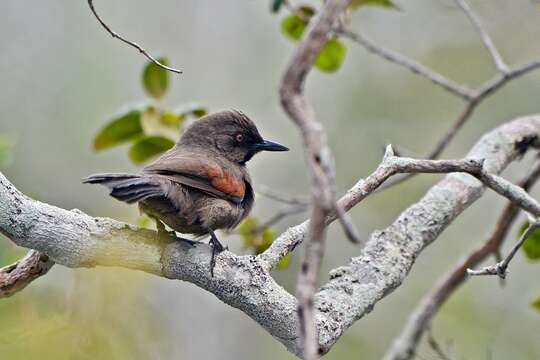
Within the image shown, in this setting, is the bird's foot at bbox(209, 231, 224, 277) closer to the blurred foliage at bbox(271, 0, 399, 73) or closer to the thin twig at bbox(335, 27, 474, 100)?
the thin twig at bbox(335, 27, 474, 100)

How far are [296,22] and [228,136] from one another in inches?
33.6

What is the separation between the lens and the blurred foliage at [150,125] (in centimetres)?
412

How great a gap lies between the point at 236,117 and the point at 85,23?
7.00m

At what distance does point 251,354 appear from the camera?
7824 mm

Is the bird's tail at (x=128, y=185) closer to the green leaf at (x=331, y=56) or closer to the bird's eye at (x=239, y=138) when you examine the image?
the bird's eye at (x=239, y=138)

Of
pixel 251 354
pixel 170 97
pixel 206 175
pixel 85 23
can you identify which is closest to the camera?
pixel 206 175

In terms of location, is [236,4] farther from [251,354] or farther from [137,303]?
[137,303]

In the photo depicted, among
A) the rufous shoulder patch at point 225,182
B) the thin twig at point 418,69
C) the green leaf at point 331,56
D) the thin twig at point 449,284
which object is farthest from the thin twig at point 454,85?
the rufous shoulder patch at point 225,182

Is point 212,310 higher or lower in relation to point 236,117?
lower

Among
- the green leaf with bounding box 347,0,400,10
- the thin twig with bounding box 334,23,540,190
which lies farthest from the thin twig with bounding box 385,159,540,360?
the green leaf with bounding box 347,0,400,10

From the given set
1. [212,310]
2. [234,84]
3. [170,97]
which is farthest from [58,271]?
Answer: [234,84]

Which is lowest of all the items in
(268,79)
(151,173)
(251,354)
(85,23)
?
(251,354)

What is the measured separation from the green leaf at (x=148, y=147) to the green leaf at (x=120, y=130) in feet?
0.26

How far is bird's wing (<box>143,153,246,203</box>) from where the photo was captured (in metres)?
3.39
